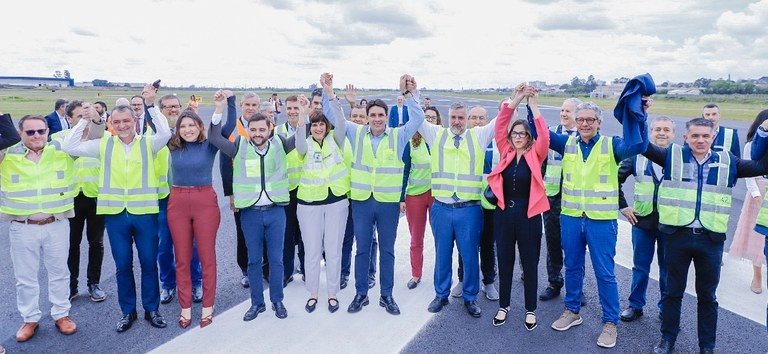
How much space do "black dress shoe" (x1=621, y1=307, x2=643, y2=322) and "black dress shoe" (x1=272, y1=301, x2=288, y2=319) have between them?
350cm

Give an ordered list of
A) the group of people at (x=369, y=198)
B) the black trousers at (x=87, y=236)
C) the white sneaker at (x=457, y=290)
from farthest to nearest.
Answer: the white sneaker at (x=457, y=290) → the black trousers at (x=87, y=236) → the group of people at (x=369, y=198)

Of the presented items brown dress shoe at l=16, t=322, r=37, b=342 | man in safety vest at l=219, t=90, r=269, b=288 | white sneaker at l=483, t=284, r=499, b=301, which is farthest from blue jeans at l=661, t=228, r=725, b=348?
brown dress shoe at l=16, t=322, r=37, b=342

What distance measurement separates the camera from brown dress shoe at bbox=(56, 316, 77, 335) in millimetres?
4657

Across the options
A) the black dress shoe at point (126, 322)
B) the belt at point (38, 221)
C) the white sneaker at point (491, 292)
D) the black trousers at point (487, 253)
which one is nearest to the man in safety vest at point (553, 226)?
the white sneaker at point (491, 292)

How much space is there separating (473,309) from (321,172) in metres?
2.16

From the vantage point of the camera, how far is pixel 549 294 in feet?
18.2

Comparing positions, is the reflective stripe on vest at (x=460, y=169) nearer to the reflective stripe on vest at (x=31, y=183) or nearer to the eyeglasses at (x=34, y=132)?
the reflective stripe on vest at (x=31, y=183)

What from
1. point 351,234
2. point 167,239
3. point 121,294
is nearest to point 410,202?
point 351,234

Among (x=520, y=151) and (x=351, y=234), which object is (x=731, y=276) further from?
(x=351, y=234)

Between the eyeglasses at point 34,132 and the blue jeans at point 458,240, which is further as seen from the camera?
the blue jeans at point 458,240

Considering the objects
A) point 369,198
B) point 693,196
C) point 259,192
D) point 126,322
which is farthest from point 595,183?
point 126,322

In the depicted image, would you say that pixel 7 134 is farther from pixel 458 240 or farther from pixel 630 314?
pixel 630 314

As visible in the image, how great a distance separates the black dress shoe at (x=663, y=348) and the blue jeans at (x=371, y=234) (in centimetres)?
257

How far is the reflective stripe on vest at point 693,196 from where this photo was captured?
417 centimetres
